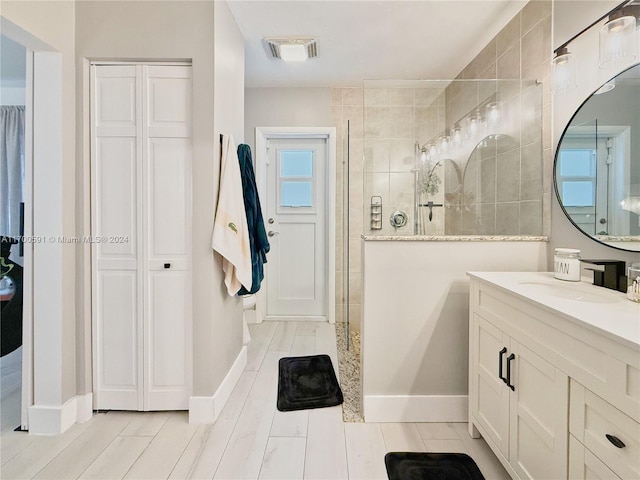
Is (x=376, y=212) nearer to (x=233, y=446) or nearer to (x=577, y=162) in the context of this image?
(x=577, y=162)

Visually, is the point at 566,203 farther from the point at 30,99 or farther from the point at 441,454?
the point at 30,99

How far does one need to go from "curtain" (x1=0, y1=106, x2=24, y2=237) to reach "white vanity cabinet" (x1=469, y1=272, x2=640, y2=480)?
153 inches

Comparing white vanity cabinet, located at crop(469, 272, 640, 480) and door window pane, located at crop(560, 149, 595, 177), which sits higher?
door window pane, located at crop(560, 149, 595, 177)

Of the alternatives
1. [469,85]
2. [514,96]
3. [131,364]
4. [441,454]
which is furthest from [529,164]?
[131,364]

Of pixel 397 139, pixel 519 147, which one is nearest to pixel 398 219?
pixel 397 139

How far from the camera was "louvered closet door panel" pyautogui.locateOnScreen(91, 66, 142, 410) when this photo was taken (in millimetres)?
1790

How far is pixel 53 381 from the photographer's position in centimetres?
170

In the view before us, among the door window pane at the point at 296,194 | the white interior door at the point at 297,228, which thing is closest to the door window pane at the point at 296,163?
the white interior door at the point at 297,228

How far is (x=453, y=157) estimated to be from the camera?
7.70 ft

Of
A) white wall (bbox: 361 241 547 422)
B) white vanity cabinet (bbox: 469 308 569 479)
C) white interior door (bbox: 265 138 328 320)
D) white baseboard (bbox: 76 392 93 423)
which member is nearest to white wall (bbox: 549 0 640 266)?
white wall (bbox: 361 241 547 422)

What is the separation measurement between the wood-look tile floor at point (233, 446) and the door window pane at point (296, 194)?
2.07m

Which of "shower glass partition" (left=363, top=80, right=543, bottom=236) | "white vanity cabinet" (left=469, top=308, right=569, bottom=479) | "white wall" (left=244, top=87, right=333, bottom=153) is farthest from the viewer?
"white wall" (left=244, top=87, right=333, bottom=153)

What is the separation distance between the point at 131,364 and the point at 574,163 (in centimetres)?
263

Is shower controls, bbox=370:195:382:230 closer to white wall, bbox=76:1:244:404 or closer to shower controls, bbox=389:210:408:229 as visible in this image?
shower controls, bbox=389:210:408:229
